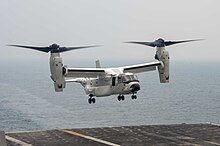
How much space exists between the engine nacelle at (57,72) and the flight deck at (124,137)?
36.7 ft

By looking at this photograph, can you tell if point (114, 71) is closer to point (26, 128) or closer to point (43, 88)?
point (26, 128)

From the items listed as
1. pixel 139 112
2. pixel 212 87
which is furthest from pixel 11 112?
pixel 212 87

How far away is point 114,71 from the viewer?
51344 mm

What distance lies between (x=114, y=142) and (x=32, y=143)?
1089 cm

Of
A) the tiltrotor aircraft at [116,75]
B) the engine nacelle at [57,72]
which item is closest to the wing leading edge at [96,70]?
the tiltrotor aircraft at [116,75]

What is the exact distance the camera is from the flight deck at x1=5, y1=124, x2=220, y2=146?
174ft

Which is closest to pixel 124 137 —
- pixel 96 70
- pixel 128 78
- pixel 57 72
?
pixel 96 70

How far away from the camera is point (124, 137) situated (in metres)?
57.5

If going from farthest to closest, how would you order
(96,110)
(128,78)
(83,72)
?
(96,110) < (83,72) < (128,78)

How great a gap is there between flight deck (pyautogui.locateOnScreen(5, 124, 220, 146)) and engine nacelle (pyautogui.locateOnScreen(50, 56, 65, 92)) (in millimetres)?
11173

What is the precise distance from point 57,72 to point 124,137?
18.6m

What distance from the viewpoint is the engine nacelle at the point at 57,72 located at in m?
43.4

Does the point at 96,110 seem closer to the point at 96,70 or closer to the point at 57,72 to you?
the point at 96,70

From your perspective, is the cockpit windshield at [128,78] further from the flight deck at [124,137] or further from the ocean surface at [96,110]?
the ocean surface at [96,110]
